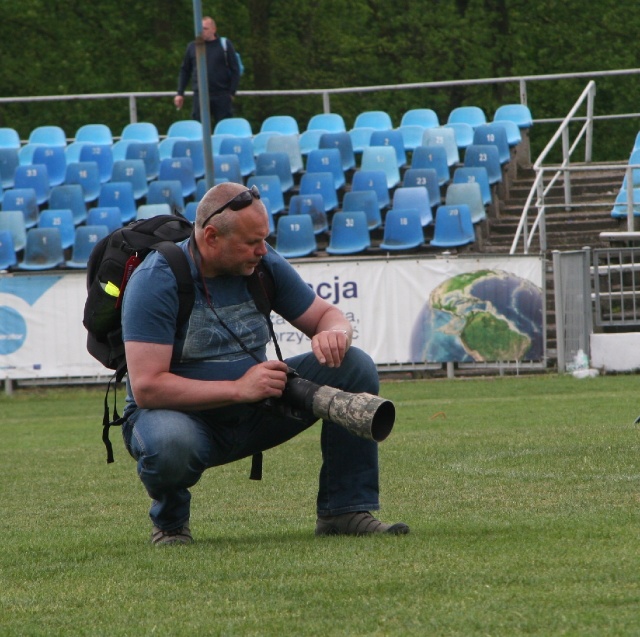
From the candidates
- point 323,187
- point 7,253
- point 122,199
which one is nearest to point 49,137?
point 122,199

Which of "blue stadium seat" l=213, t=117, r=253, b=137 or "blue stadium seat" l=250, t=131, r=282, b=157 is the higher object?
"blue stadium seat" l=213, t=117, r=253, b=137

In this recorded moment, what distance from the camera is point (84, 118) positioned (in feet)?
114

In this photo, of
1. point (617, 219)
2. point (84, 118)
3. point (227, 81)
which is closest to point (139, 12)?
point (84, 118)

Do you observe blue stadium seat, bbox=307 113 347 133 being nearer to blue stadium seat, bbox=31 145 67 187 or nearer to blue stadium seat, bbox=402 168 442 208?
blue stadium seat, bbox=402 168 442 208

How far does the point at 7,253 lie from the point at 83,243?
1029 mm

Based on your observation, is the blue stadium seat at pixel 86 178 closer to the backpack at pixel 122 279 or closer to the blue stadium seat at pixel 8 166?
the blue stadium seat at pixel 8 166

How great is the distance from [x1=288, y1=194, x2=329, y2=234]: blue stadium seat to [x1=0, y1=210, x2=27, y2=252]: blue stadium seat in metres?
3.77

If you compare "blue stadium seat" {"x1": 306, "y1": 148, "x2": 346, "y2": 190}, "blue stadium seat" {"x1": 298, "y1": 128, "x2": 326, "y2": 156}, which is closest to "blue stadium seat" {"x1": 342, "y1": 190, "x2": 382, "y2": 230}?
"blue stadium seat" {"x1": 306, "y1": 148, "x2": 346, "y2": 190}

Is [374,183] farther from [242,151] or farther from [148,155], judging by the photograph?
[148,155]

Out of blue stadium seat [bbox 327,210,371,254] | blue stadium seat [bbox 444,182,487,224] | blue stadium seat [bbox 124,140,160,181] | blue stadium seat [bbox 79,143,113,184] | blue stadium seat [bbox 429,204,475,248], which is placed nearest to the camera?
blue stadium seat [bbox 429,204,475,248]

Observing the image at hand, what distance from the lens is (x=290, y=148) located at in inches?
853

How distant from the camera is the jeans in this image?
5.21m

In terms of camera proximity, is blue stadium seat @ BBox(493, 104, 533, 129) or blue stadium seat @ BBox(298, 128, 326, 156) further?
blue stadium seat @ BBox(493, 104, 533, 129)

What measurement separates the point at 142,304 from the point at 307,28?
33499 millimetres
